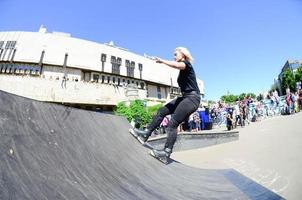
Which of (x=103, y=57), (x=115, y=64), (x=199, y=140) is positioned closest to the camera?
(x=199, y=140)

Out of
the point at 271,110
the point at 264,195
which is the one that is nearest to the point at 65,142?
the point at 264,195

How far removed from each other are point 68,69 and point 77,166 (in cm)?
4076

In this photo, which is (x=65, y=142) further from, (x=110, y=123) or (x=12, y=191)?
(x=110, y=123)

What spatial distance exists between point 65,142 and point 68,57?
134 feet

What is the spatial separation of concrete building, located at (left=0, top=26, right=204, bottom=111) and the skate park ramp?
23159 millimetres

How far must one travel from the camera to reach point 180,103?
3281 millimetres

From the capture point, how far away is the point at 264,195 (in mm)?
1989

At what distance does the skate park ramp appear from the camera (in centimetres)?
126

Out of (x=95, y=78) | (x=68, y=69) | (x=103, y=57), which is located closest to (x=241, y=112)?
(x=68, y=69)

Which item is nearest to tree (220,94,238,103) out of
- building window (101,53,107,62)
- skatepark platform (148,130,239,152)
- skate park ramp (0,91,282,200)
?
building window (101,53,107,62)

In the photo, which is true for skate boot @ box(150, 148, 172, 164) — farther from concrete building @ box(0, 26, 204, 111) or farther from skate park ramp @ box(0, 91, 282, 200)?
concrete building @ box(0, 26, 204, 111)

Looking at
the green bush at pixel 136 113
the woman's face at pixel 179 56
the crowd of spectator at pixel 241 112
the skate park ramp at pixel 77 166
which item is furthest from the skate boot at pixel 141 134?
the green bush at pixel 136 113

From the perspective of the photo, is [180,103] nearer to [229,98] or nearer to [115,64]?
[115,64]

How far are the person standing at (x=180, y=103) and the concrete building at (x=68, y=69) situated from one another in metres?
22.2
